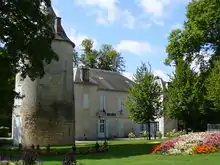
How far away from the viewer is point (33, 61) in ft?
77.7

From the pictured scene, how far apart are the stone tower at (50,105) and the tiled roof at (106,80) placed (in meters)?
13.6

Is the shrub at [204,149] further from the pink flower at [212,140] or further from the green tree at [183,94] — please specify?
the green tree at [183,94]

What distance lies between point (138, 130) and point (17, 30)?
113 ft

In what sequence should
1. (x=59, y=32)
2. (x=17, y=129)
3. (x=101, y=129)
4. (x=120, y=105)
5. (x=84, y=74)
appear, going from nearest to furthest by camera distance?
(x=17, y=129)
(x=59, y=32)
(x=84, y=74)
(x=101, y=129)
(x=120, y=105)

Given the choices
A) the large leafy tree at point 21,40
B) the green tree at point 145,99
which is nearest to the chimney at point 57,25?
the green tree at point 145,99

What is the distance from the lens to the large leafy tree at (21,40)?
2217 cm

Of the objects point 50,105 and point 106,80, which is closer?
point 50,105

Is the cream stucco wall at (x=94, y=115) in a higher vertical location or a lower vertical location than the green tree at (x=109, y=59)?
lower

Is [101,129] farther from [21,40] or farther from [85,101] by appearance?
[21,40]

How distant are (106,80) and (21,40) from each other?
32314 mm

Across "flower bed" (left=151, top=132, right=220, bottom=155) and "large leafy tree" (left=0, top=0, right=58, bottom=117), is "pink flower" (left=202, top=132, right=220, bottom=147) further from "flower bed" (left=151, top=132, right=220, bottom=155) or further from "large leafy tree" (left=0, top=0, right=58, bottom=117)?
"large leafy tree" (left=0, top=0, right=58, bottom=117)

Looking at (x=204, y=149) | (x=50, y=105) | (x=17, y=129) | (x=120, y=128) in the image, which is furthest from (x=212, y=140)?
(x=120, y=128)

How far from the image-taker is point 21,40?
2216cm

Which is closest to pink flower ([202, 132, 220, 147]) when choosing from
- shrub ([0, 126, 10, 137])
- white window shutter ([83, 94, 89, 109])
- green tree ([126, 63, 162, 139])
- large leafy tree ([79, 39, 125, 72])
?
green tree ([126, 63, 162, 139])
